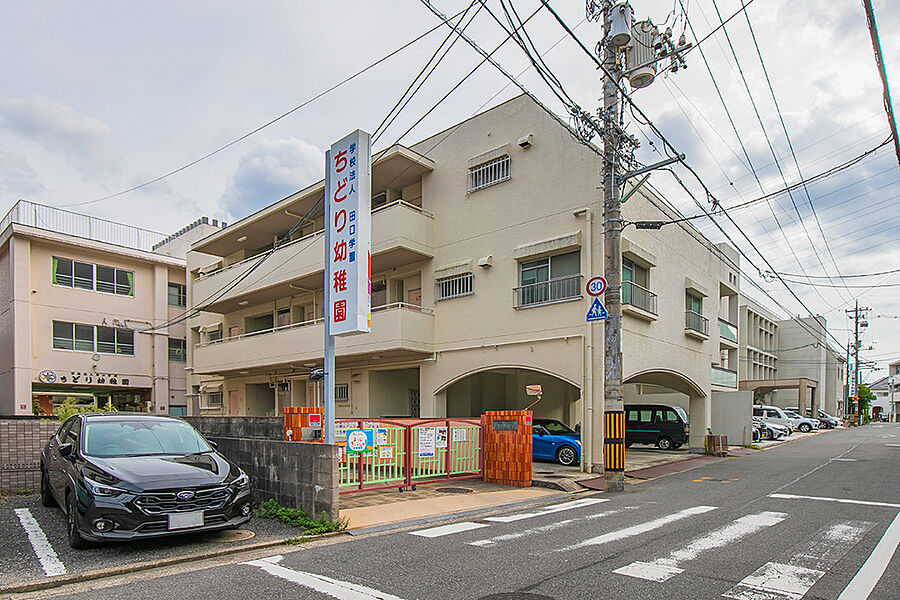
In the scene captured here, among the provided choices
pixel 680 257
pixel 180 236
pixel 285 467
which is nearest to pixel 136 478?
pixel 285 467

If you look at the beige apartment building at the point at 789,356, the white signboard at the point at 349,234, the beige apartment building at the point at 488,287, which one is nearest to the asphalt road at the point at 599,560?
the white signboard at the point at 349,234

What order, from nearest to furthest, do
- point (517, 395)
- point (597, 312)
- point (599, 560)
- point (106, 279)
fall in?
point (599, 560), point (597, 312), point (517, 395), point (106, 279)

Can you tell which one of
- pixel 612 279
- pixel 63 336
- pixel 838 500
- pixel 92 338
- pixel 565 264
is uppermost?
pixel 565 264

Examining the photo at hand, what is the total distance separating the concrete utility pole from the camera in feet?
40.8

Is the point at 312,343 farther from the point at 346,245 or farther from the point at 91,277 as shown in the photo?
the point at 91,277

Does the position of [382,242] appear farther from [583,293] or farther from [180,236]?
[180,236]

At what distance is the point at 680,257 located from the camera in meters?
20.7

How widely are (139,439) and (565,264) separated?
11.4m

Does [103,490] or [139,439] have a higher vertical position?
[139,439]

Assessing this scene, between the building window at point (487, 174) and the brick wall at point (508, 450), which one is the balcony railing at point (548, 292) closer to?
the building window at point (487, 174)

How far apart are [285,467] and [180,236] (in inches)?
1138

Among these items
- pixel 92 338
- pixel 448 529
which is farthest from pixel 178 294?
pixel 448 529

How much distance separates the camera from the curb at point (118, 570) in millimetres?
5523

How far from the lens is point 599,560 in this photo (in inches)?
249
